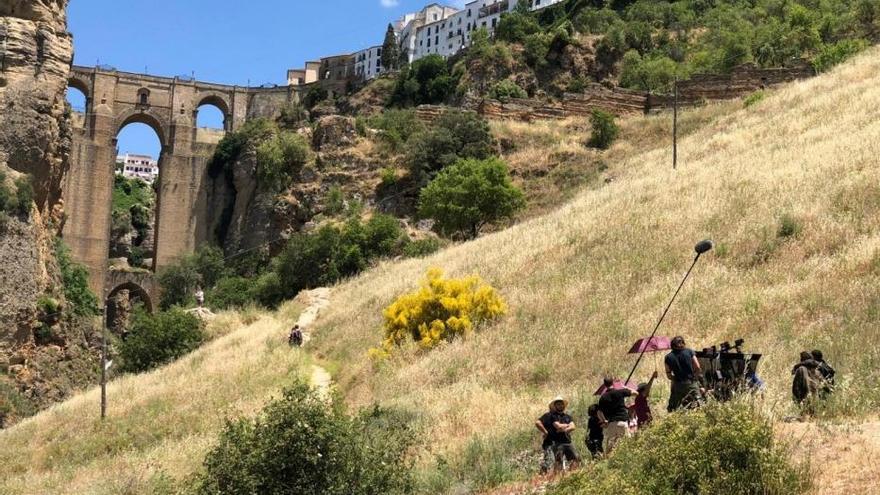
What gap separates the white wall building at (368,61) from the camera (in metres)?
89.6

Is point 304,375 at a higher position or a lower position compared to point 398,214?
lower

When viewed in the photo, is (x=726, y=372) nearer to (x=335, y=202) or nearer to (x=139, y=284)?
(x=335, y=202)

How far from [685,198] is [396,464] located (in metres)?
14.5

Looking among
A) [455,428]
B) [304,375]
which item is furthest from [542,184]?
[455,428]

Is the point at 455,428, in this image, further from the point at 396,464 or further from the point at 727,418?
the point at 727,418

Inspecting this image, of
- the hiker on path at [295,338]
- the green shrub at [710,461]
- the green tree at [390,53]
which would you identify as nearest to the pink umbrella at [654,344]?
the green shrub at [710,461]

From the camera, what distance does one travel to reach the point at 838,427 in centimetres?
816

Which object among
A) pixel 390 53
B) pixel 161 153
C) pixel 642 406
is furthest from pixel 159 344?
pixel 390 53

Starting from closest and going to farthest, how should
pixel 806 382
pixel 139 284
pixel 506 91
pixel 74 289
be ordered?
pixel 806 382 < pixel 74 289 < pixel 506 91 < pixel 139 284

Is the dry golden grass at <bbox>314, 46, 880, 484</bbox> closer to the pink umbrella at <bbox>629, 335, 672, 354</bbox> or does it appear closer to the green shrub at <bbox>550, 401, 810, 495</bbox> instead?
the pink umbrella at <bbox>629, 335, 672, 354</bbox>

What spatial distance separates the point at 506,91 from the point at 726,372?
1898 inches

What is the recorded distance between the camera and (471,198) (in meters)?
36.6

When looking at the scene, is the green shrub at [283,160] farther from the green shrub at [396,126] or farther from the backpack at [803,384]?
the backpack at [803,384]

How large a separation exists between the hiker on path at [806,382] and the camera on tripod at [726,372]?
0.38 m
